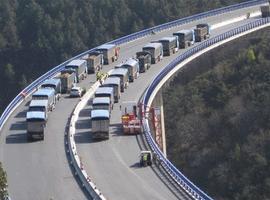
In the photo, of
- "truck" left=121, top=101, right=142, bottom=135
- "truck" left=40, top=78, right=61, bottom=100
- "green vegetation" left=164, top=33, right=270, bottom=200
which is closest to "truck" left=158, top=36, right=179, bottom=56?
"green vegetation" left=164, top=33, right=270, bottom=200

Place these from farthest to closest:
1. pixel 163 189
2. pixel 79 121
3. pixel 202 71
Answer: pixel 202 71
pixel 79 121
pixel 163 189

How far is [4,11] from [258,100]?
236 ft

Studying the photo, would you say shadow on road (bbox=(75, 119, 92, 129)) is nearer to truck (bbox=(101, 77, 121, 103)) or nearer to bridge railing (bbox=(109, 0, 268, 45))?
truck (bbox=(101, 77, 121, 103))

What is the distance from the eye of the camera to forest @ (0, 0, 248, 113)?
144 meters

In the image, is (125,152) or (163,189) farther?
(125,152)

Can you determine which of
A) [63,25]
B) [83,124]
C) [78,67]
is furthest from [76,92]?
[63,25]

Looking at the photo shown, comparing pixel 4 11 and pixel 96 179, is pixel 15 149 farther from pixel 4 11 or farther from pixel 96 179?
pixel 4 11

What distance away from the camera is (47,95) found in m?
77.8

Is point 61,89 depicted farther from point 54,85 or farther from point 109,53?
point 109,53

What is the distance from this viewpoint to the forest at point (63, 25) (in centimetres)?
14438

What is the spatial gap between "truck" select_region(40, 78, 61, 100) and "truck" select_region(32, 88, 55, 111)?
7.02 feet

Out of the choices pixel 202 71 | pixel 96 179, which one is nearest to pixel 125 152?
pixel 96 179

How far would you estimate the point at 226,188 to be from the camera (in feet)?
290

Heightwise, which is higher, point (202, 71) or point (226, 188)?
point (202, 71)
